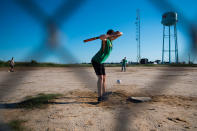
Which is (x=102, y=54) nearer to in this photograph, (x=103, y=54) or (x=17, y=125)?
(x=103, y=54)

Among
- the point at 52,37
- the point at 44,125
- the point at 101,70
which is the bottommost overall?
the point at 44,125

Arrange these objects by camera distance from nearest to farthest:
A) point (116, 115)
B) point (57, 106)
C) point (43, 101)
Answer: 1. point (116, 115)
2. point (57, 106)
3. point (43, 101)

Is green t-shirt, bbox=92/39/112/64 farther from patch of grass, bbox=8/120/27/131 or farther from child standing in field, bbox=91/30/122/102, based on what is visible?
patch of grass, bbox=8/120/27/131

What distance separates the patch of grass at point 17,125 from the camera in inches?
60.0

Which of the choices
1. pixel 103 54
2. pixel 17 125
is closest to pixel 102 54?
A: pixel 103 54

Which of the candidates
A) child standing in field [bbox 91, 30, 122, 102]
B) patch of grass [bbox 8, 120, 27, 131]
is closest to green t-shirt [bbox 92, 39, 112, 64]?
child standing in field [bbox 91, 30, 122, 102]

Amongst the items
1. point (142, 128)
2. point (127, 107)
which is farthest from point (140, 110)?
point (142, 128)

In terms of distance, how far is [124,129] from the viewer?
1.55 metres

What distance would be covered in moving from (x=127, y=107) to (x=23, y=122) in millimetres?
1480

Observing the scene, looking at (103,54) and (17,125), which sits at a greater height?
(103,54)

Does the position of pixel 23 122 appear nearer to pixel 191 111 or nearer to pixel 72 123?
pixel 72 123

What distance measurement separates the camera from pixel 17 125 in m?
1.60

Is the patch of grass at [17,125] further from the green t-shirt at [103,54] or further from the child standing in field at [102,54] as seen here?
the green t-shirt at [103,54]

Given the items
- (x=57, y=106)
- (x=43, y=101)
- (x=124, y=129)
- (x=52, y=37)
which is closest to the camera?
(x=52, y=37)
